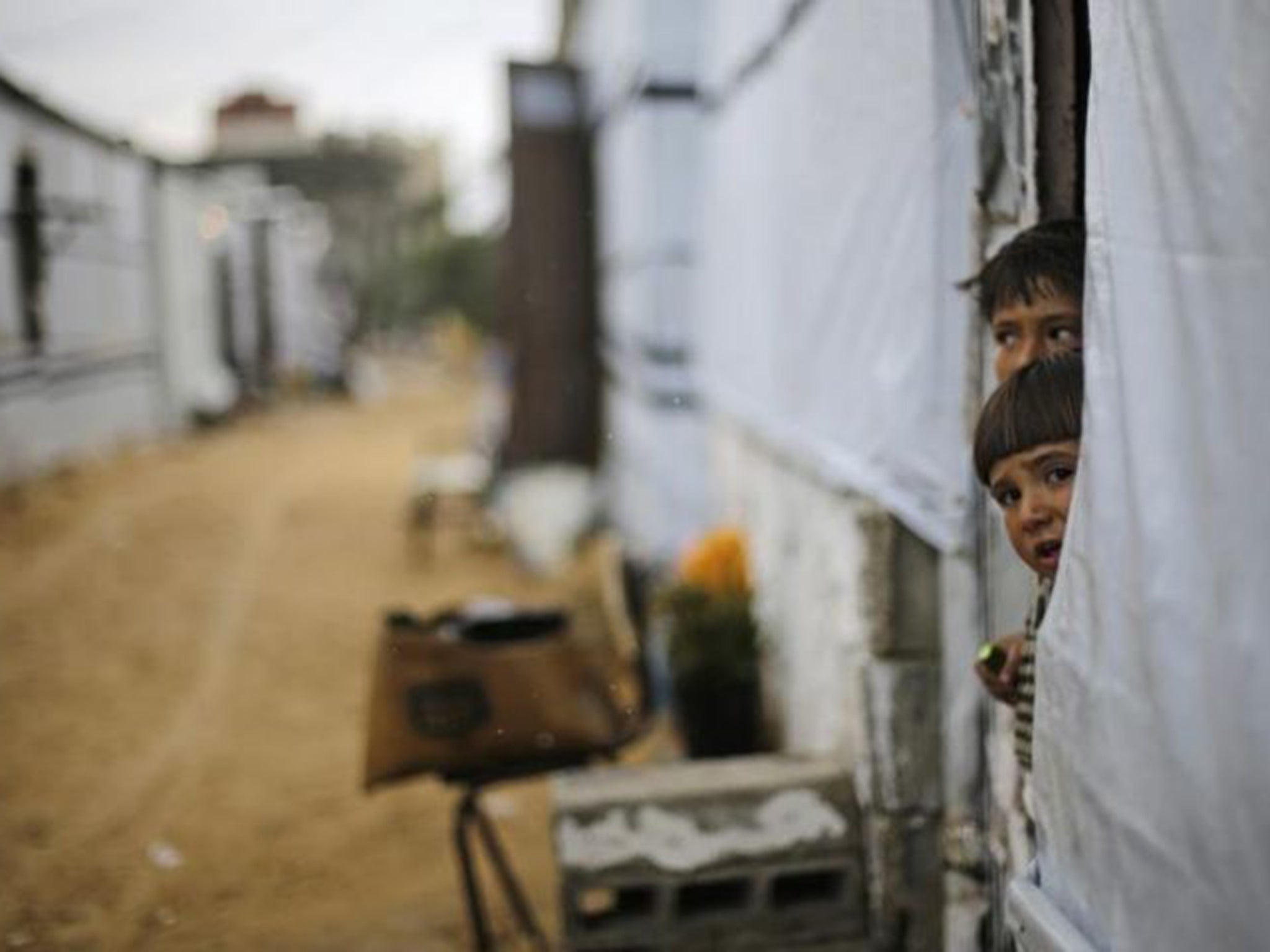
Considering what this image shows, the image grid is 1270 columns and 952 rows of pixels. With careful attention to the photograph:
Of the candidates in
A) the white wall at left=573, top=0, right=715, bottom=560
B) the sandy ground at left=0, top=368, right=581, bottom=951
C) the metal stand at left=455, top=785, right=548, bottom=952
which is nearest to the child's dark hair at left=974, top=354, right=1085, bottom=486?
the metal stand at left=455, top=785, right=548, bottom=952

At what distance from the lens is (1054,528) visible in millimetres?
1940

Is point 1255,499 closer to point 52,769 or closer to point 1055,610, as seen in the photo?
point 1055,610

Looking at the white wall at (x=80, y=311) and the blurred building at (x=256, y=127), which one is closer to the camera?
the white wall at (x=80, y=311)

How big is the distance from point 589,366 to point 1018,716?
9.26 m

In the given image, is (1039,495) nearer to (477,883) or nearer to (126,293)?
(477,883)

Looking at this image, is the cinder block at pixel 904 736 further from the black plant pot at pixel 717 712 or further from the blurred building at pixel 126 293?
the blurred building at pixel 126 293

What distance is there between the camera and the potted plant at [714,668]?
4.95 m

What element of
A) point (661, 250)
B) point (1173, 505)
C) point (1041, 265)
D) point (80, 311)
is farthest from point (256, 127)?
point (1173, 505)

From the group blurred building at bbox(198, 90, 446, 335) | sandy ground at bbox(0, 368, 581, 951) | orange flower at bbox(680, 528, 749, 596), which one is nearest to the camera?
sandy ground at bbox(0, 368, 581, 951)

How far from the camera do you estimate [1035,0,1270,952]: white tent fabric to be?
1.37 m

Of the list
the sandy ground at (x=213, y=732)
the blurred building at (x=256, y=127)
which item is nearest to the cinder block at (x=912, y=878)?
the sandy ground at (x=213, y=732)

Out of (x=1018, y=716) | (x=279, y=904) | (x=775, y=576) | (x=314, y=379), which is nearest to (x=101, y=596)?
(x=279, y=904)

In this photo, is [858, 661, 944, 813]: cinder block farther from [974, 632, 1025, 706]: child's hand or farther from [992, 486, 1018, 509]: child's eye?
[992, 486, 1018, 509]: child's eye

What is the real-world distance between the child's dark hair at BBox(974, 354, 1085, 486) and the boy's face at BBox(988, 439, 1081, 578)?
16mm
